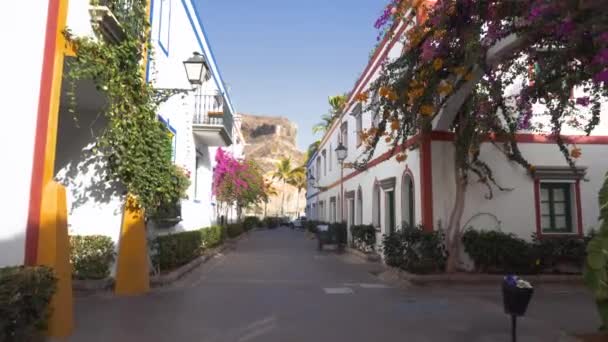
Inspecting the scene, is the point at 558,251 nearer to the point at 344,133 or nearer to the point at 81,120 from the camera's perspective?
the point at 81,120

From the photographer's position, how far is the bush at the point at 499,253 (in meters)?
10.0

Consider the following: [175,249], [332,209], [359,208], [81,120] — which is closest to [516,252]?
[175,249]

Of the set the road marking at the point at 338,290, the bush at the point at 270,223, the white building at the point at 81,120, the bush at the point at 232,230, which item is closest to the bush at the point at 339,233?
the white building at the point at 81,120

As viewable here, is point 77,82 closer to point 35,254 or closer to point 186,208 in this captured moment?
point 35,254

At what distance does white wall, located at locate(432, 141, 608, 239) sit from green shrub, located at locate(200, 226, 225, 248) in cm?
796

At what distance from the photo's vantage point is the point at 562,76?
Answer: 6.60m

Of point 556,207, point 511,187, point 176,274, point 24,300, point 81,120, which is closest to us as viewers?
point 24,300

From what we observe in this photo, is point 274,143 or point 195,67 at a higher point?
point 274,143

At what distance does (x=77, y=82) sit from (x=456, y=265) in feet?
28.5

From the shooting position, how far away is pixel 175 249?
34.4 ft

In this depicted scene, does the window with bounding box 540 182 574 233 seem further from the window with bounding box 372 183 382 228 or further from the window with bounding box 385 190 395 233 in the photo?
the window with bounding box 372 183 382 228

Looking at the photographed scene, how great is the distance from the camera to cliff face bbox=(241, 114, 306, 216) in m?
82.4

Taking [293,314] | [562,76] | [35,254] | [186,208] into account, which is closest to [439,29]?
[562,76]

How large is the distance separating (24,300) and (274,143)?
8705 cm
